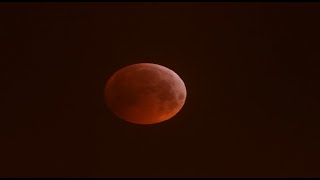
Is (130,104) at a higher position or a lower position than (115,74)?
lower

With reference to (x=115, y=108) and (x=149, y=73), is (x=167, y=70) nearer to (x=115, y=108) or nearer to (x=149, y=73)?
(x=149, y=73)

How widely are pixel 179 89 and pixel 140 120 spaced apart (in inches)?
33.8

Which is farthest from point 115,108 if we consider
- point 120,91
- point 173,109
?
point 173,109

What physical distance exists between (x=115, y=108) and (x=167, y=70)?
1.16m

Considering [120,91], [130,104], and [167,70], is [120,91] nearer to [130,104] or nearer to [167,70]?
[130,104]

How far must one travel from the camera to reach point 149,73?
10.4 meters

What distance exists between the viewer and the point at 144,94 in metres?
10.2

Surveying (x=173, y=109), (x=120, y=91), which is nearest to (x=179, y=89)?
(x=173, y=109)

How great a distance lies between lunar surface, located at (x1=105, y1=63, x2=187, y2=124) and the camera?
10.2 metres

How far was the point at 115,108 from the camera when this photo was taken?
33.8 feet

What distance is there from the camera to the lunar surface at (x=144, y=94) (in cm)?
1017

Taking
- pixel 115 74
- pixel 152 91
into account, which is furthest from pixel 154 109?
pixel 115 74

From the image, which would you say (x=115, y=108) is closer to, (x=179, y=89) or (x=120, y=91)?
(x=120, y=91)

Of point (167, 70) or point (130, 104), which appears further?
point (167, 70)
